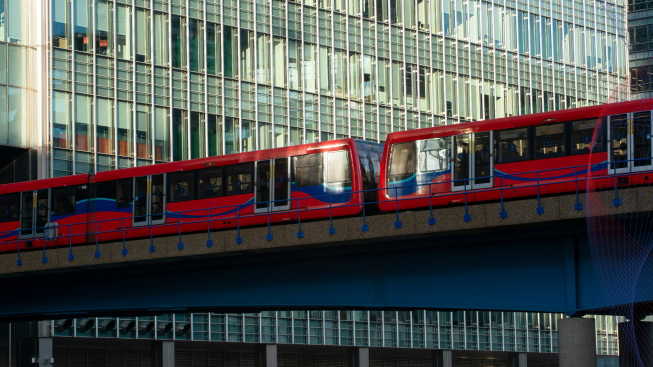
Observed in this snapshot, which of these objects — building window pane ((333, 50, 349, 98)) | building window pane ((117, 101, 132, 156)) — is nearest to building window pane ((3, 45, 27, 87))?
building window pane ((117, 101, 132, 156))

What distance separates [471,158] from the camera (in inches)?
1377

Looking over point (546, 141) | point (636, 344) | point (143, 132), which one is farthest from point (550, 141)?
point (143, 132)

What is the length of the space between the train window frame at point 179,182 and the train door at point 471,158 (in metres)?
9.47

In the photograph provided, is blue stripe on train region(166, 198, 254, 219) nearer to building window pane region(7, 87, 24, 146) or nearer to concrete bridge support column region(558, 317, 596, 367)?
concrete bridge support column region(558, 317, 596, 367)

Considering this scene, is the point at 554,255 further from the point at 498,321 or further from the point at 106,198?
the point at 498,321

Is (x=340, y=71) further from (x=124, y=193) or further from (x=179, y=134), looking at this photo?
(x=124, y=193)

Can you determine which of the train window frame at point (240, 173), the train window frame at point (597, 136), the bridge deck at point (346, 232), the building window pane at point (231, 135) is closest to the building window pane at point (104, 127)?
the building window pane at point (231, 135)

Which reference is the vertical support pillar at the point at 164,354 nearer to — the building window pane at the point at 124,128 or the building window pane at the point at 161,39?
the building window pane at the point at 124,128

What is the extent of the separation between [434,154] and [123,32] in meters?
27.2

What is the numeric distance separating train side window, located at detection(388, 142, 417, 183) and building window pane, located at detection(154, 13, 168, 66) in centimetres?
2628

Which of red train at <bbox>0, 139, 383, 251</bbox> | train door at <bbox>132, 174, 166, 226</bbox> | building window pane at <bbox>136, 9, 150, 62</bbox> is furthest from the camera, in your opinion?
building window pane at <bbox>136, 9, 150, 62</bbox>

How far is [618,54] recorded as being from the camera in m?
85.2

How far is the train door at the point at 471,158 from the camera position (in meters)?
34.7

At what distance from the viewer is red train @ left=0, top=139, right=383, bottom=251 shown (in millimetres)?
36781
